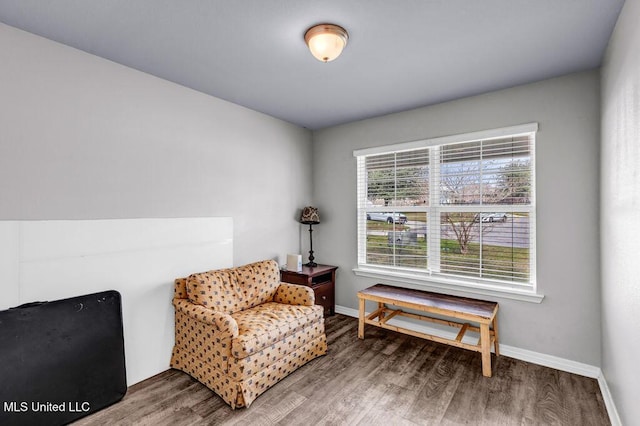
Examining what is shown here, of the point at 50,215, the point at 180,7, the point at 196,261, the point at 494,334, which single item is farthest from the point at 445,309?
the point at 50,215

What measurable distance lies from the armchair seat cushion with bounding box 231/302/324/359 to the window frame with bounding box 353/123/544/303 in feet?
3.85

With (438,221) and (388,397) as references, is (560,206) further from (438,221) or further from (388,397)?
(388,397)

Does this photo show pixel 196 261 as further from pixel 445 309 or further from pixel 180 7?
pixel 445 309

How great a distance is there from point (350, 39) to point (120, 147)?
1.93 metres

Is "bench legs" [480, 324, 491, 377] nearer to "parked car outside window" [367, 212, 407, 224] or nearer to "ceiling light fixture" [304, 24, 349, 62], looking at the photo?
"parked car outside window" [367, 212, 407, 224]

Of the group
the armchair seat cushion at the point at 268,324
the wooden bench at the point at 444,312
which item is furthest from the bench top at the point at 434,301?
the armchair seat cushion at the point at 268,324

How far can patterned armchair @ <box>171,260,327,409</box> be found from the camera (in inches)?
87.4

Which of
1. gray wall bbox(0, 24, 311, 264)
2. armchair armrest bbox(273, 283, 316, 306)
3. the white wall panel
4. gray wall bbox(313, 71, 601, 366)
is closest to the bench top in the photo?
gray wall bbox(313, 71, 601, 366)

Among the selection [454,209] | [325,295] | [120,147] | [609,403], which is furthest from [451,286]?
[120,147]

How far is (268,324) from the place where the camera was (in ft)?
8.17

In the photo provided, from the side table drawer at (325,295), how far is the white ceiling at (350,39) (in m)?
2.23

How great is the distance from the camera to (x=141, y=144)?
8.51 feet

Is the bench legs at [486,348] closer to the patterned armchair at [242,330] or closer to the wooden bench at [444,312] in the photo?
the wooden bench at [444,312]

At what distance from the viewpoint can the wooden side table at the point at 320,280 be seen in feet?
12.0
